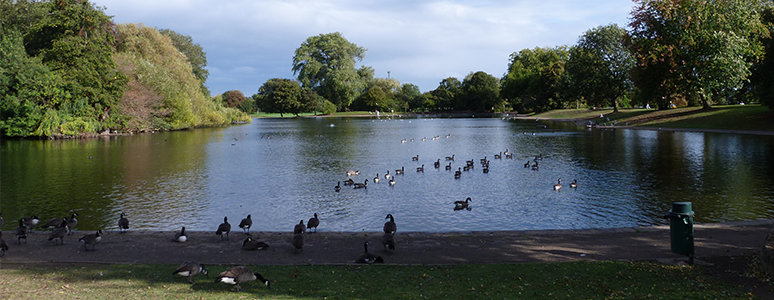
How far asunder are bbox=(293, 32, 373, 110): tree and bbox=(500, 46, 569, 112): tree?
54529 millimetres

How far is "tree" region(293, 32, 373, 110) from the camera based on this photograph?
174 metres

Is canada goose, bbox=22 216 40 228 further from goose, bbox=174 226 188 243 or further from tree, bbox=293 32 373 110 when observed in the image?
tree, bbox=293 32 373 110

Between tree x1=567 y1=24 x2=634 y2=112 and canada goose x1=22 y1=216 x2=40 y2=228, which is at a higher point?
tree x1=567 y1=24 x2=634 y2=112

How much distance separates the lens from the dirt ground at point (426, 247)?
40.6ft

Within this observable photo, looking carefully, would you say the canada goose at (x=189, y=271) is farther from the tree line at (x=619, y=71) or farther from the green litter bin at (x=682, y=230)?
the tree line at (x=619, y=71)

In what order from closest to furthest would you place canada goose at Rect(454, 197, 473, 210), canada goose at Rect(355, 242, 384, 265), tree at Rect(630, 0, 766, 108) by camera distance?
1. canada goose at Rect(355, 242, 384, 265)
2. canada goose at Rect(454, 197, 473, 210)
3. tree at Rect(630, 0, 766, 108)

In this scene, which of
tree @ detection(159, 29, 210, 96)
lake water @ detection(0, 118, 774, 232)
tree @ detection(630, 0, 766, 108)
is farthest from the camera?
tree @ detection(159, 29, 210, 96)

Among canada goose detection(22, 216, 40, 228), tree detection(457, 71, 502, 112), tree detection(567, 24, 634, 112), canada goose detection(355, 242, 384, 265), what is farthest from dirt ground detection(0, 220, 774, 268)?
tree detection(457, 71, 502, 112)

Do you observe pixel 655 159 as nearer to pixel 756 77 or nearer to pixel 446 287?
pixel 446 287

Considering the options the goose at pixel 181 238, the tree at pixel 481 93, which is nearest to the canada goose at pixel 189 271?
the goose at pixel 181 238

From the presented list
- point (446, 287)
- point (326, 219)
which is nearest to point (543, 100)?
point (326, 219)

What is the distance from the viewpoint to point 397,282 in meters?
10.5

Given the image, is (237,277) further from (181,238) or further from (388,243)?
(181,238)

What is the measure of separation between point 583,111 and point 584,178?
90.3 meters
